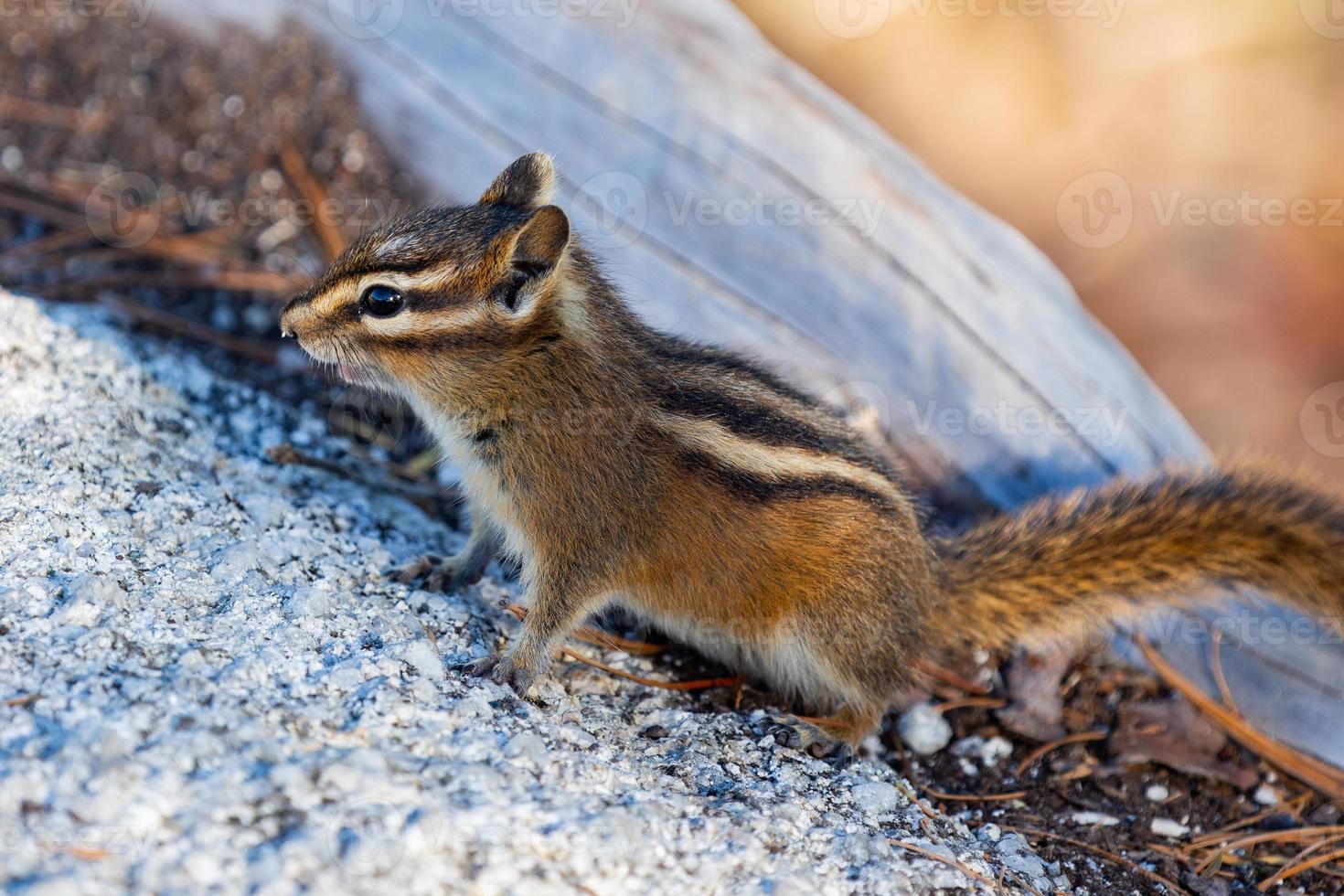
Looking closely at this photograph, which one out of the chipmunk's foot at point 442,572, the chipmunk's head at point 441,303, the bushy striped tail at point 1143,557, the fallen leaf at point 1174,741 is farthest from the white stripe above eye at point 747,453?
the fallen leaf at point 1174,741

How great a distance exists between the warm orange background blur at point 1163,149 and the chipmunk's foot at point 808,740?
4.26 m

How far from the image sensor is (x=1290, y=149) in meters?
6.87

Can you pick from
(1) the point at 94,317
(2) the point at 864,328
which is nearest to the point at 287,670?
(1) the point at 94,317

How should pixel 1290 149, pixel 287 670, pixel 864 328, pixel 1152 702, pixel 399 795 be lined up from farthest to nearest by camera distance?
pixel 1290 149, pixel 864 328, pixel 1152 702, pixel 287 670, pixel 399 795

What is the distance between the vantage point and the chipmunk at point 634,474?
3.00 m

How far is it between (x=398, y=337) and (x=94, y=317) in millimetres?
1681

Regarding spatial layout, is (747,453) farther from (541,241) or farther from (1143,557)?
(1143,557)

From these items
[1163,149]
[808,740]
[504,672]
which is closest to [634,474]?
[504,672]

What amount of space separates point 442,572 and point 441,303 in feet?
2.88

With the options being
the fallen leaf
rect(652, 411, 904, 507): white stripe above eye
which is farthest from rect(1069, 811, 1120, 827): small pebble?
rect(652, 411, 904, 507): white stripe above eye

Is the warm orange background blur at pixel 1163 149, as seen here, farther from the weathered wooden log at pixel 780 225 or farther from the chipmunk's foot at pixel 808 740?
the chipmunk's foot at pixel 808 740

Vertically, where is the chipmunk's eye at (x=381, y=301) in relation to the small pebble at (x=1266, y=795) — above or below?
above

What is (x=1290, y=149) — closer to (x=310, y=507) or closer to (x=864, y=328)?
(x=864, y=328)

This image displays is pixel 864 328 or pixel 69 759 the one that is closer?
pixel 69 759
